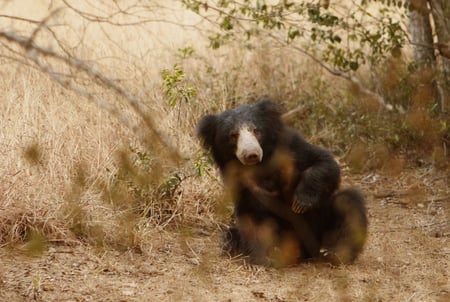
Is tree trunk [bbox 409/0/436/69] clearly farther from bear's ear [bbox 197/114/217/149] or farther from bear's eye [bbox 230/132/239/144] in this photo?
bear's eye [bbox 230/132/239/144]

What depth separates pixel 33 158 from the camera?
8.32 feet

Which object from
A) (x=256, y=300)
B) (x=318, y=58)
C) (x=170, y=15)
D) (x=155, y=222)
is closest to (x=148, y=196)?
(x=155, y=222)

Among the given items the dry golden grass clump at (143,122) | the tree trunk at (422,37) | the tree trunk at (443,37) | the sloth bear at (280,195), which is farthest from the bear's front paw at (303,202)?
the tree trunk at (422,37)

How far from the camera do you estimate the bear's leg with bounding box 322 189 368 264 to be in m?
5.46

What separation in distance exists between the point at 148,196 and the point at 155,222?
184 millimetres

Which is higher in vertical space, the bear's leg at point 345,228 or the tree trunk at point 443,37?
the tree trunk at point 443,37

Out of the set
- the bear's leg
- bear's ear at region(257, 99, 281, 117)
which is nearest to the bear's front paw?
the bear's leg

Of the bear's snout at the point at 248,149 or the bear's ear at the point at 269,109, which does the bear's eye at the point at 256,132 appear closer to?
the bear's snout at the point at 248,149

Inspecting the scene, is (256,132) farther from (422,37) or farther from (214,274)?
(422,37)

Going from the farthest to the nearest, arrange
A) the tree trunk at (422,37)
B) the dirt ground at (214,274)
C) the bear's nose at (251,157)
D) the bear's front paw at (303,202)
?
the tree trunk at (422,37), the bear's front paw at (303,202), the bear's nose at (251,157), the dirt ground at (214,274)

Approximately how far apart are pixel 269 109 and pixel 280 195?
553mm

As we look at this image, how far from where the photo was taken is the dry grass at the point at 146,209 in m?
4.91

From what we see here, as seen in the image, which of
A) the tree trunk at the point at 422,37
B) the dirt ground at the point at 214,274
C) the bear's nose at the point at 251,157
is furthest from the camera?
the tree trunk at the point at 422,37

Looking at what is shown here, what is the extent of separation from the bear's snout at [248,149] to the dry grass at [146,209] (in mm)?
309
